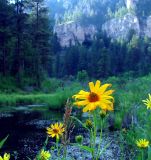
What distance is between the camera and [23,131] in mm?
12500

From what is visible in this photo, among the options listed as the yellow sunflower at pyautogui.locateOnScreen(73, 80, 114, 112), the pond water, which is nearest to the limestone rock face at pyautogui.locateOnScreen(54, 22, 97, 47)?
the pond water

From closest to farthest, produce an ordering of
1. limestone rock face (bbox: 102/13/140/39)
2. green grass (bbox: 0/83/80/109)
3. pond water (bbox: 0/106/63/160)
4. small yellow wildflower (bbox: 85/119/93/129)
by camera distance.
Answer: small yellow wildflower (bbox: 85/119/93/129), pond water (bbox: 0/106/63/160), green grass (bbox: 0/83/80/109), limestone rock face (bbox: 102/13/140/39)

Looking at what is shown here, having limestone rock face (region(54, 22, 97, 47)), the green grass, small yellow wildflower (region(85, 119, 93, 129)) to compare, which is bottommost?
the green grass

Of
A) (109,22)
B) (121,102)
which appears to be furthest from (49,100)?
(109,22)

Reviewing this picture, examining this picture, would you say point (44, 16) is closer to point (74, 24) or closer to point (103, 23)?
point (74, 24)

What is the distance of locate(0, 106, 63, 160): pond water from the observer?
9605 mm

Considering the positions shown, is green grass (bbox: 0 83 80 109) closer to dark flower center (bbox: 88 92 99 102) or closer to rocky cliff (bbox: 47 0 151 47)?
dark flower center (bbox: 88 92 99 102)

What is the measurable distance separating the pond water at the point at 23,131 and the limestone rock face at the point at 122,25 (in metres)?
113

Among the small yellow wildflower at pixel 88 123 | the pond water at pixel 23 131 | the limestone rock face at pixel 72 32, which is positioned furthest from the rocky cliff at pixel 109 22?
the small yellow wildflower at pixel 88 123

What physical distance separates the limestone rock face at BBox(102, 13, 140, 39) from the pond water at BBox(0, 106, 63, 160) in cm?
11257

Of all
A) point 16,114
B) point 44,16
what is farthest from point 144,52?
point 16,114

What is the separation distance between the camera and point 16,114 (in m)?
16.9

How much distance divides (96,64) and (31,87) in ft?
107

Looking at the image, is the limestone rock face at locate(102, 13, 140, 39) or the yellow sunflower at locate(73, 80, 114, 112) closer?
the yellow sunflower at locate(73, 80, 114, 112)
